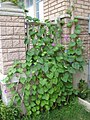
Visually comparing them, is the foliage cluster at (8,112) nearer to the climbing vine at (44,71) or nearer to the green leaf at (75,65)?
the climbing vine at (44,71)

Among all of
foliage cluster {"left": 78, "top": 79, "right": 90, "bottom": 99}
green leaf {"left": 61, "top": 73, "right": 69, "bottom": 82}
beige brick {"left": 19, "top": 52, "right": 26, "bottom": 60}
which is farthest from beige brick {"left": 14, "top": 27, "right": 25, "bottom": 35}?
foliage cluster {"left": 78, "top": 79, "right": 90, "bottom": 99}

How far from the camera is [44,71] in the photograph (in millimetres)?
2506

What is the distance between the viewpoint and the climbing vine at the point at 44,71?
8.30 feet

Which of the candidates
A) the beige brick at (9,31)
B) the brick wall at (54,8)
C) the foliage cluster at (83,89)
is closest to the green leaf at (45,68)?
the beige brick at (9,31)

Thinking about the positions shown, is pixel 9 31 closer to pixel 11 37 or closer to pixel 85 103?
pixel 11 37

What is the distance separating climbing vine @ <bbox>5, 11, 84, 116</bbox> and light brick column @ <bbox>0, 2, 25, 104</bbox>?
4.3 inches

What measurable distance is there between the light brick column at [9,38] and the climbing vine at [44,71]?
0.36 ft

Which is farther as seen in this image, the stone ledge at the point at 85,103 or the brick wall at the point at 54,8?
the brick wall at the point at 54,8

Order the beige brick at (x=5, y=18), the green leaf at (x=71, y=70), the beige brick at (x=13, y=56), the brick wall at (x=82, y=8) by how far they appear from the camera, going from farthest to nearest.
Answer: the brick wall at (x=82, y=8), the green leaf at (x=71, y=70), the beige brick at (x=13, y=56), the beige brick at (x=5, y=18)

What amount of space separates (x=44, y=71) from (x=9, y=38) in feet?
2.61

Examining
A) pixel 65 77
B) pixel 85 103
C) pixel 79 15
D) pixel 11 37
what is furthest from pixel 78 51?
pixel 11 37

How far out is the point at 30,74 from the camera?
8.37ft

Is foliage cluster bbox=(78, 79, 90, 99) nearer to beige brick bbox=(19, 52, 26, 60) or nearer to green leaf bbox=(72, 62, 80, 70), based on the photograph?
green leaf bbox=(72, 62, 80, 70)

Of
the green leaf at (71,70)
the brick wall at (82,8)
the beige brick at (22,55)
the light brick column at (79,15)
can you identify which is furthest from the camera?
the brick wall at (82,8)
